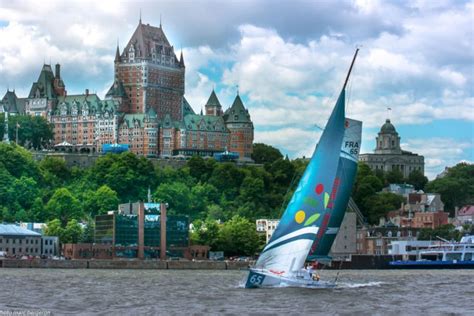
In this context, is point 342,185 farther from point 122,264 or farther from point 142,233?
point 142,233

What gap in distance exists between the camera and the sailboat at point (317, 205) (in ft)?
245

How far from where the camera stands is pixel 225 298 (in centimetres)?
7562

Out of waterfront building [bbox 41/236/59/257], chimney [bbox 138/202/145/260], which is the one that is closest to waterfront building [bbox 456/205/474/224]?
chimney [bbox 138/202/145/260]

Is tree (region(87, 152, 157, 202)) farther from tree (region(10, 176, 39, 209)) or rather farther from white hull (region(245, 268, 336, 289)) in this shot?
white hull (region(245, 268, 336, 289))

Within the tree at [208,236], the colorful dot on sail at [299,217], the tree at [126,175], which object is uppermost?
the tree at [126,175]

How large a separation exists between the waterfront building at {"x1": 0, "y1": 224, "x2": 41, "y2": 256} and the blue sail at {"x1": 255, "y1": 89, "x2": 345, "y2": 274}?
8509 cm

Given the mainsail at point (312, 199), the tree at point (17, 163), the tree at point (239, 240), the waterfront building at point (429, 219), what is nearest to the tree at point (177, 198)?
the tree at point (17, 163)

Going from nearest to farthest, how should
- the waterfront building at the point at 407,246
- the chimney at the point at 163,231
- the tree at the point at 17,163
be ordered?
the chimney at the point at 163,231 < the waterfront building at the point at 407,246 < the tree at the point at 17,163

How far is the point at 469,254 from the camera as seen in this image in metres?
150

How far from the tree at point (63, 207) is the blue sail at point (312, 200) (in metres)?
107

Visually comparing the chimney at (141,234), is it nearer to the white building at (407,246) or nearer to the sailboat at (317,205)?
the white building at (407,246)

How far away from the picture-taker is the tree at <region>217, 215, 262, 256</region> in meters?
160

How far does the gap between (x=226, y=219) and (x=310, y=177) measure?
111723 millimetres

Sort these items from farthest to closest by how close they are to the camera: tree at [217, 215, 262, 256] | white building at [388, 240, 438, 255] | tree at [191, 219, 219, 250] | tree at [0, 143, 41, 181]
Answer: tree at [0, 143, 41, 181] → tree at [191, 219, 219, 250] → tree at [217, 215, 262, 256] → white building at [388, 240, 438, 255]
